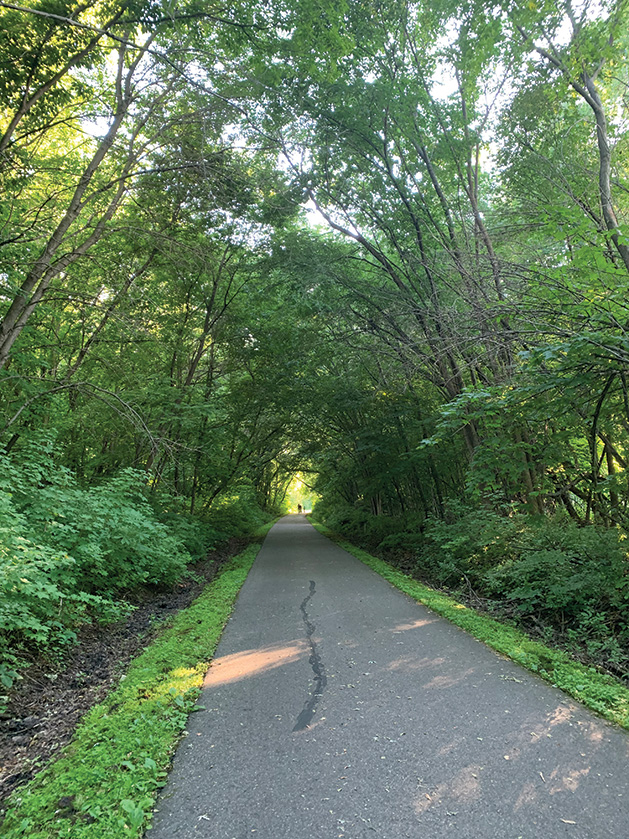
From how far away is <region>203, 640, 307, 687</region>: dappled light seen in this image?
12.6ft

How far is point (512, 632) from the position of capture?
4.83 m

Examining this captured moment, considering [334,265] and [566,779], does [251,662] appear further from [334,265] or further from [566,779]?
[334,265]

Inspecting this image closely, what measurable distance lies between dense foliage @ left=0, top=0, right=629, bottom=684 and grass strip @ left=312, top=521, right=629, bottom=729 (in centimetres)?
59

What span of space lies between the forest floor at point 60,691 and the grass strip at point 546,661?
3692 mm

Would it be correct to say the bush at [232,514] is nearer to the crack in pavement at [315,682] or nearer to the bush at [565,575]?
the crack in pavement at [315,682]

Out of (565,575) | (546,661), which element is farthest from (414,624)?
(565,575)

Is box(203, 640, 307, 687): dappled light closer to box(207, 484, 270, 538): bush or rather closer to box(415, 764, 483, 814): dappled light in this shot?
box(415, 764, 483, 814): dappled light

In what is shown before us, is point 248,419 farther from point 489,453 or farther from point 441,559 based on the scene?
point 489,453

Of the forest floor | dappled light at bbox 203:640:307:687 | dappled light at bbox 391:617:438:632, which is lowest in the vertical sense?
dappled light at bbox 391:617:438:632

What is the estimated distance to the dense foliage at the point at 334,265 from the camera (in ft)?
15.2

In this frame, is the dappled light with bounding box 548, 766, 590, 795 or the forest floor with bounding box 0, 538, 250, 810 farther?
the forest floor with bounding box 0, 538, 250, 810

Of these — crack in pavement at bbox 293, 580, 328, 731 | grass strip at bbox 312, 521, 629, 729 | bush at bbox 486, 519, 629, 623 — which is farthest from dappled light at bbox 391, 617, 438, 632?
bush at bbox 486, 519, 629, 623

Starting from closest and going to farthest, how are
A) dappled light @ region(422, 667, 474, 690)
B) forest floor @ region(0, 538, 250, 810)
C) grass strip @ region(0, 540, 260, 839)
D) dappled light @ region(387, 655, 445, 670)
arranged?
grass strip @ region(0, 540, 260, 839), forest floor @ region(0, 538, 250, 810), dappled light @ region(422, 667, 474, 690), dappled light @ region(387, 655, 445, 670)

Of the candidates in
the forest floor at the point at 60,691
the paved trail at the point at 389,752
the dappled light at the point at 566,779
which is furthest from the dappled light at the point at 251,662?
the dappled light at the point at 566,779
